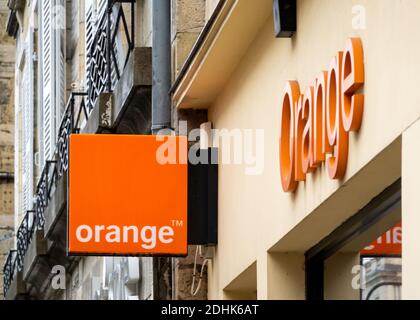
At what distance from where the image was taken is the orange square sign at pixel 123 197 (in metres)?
12.8

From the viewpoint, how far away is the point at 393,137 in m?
8.29

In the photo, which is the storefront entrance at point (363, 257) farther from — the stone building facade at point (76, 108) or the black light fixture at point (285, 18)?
the stone building facade at point (76, 108)

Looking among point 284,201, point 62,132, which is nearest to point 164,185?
point 284,201

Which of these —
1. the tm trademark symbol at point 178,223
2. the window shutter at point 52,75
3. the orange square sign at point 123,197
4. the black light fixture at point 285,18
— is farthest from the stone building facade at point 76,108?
the black light fixture at point 285,18

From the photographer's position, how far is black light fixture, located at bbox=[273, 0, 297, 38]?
34.7 ft

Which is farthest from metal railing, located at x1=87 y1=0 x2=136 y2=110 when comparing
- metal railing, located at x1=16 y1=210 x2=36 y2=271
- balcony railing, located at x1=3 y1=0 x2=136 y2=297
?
metal railing, located at x1=16 y1=210 x2=36 y2=271

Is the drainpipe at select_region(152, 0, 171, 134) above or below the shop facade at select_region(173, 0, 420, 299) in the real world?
above

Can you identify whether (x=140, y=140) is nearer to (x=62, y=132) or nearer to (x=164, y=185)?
(x=164, y=185)

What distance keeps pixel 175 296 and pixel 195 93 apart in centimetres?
152

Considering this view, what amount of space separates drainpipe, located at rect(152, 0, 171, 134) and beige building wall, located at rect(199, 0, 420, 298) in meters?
0.43

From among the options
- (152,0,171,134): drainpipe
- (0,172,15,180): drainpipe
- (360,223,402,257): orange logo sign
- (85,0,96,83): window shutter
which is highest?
(0,172,15,180): drainpipe

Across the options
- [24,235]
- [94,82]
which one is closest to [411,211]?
[94,82]

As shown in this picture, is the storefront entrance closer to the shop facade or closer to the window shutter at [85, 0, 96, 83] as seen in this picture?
the shop facade

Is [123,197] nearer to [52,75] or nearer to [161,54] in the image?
[161,54]
